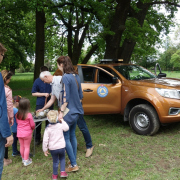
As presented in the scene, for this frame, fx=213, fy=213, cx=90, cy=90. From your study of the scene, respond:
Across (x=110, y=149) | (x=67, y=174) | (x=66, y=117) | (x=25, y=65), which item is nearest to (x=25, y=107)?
(x=66, y=117)

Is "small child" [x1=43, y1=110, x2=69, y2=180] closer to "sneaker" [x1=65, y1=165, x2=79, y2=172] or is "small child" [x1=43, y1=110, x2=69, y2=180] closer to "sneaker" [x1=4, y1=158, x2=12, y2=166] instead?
"sneaker" [x1=65, y1=165, x2=79, y2=172]

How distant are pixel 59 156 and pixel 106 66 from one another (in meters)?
3.50

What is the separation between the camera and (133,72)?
20.7ft

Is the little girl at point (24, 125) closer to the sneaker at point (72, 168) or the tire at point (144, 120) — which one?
the sneaker at point (72, 168)

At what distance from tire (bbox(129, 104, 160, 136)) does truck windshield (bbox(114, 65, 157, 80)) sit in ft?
3.52

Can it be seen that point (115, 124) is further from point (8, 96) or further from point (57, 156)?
point (8, 96)

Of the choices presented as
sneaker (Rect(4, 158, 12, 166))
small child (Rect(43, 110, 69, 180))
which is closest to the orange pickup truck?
sneaker (Rect(4, 158, 12, 166))

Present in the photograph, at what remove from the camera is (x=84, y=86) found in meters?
5.82

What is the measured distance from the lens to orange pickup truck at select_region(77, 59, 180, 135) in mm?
4922

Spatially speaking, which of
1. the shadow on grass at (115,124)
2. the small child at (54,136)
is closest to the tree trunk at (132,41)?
the shadow on grass at (115,124)

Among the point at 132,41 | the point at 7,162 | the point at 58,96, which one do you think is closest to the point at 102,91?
the point at 58,96

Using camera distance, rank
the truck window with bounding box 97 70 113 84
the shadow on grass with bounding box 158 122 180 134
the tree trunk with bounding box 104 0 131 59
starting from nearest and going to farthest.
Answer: the shadow on grass with bounding box 158 122 180 134
the truck window with bounding box 97 70 113 84
the tree trunk with bounding box 104 0 131 59

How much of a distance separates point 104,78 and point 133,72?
959 millimetres

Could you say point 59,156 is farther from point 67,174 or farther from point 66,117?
point 66,117
